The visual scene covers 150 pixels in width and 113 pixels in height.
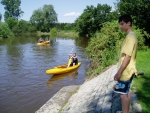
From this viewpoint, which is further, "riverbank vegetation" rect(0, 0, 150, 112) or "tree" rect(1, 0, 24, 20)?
"tree" rect(1, 0, 24, 20)

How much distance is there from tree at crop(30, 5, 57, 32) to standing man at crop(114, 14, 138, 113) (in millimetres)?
78342

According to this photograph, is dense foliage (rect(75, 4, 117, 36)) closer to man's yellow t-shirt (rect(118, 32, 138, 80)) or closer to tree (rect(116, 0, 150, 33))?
tree (rect(116, 0, 150, 33))

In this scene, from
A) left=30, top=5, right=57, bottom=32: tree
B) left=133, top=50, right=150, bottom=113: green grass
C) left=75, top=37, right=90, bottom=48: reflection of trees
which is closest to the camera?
left=133, top=50, right=150, bottom=113: green grass

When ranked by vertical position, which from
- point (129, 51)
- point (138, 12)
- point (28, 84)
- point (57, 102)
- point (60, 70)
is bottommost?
point (28, 84)

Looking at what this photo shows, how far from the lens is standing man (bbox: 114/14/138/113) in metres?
3.58

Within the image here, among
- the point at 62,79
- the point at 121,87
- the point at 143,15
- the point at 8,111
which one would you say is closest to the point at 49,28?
the point at 143,15

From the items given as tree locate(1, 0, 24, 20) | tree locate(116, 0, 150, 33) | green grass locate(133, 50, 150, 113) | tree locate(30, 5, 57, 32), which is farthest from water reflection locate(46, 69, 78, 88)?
tree locate(1, 0, 24, 20)

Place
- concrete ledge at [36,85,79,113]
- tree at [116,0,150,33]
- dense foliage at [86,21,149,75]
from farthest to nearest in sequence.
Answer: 1. tree at [116,0,150,33]
2. dense foliage at [86,21,149,75]
3. concrete ledge at [36,85,79,113]

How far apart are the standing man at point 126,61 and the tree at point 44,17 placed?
7834cm

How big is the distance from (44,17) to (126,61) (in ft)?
260

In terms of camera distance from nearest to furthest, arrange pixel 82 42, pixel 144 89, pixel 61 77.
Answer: pixel 144 89, pixel 61 77, pixel 82 42

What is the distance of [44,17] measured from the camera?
80000 mm

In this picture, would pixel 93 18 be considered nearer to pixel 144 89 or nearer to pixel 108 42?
pixel 108 42

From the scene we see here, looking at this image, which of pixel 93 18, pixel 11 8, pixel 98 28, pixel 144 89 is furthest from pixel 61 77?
pixel 11 8
